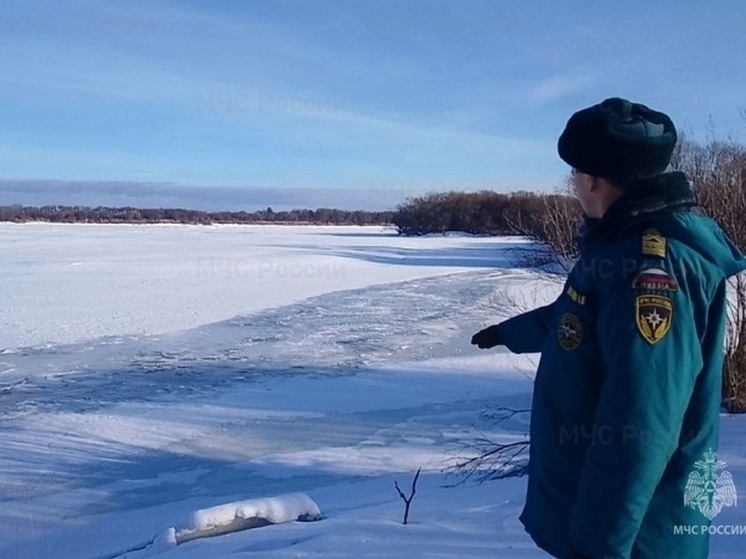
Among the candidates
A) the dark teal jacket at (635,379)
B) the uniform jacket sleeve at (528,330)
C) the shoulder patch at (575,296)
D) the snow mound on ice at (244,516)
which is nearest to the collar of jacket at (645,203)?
the dark teal jacket at (635,379)

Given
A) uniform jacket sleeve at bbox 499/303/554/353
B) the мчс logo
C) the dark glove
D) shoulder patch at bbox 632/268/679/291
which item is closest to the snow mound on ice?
the dark glove

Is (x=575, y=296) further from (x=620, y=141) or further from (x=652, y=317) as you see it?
(x=620, y=141)

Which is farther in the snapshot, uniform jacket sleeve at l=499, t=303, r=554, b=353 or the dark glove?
the dark glove

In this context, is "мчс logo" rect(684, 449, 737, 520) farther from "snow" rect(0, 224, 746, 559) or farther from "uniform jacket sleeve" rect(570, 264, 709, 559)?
"snow" rect(0, 224, 746, 559)

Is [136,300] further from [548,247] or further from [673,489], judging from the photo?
[673,489]

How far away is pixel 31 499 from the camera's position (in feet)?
19.2

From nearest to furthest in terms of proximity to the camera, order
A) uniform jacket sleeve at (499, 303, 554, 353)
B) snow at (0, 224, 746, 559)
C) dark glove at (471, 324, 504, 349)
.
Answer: uniform jacket sleeve at (499, 303, 554, 353)
dark glove at (471, 324, 504, 349)
snow at (0, 224, 746, 559)

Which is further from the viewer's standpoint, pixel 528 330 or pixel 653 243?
pixel 528 330

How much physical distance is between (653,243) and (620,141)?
8.9 inches

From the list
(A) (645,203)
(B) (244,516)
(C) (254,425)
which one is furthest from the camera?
(C) (254,425)

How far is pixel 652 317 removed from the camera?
1.42m

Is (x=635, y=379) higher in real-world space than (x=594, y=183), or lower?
lower

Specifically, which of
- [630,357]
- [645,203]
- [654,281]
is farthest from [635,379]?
[645,203]

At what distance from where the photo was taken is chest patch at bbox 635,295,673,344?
1416 mm
